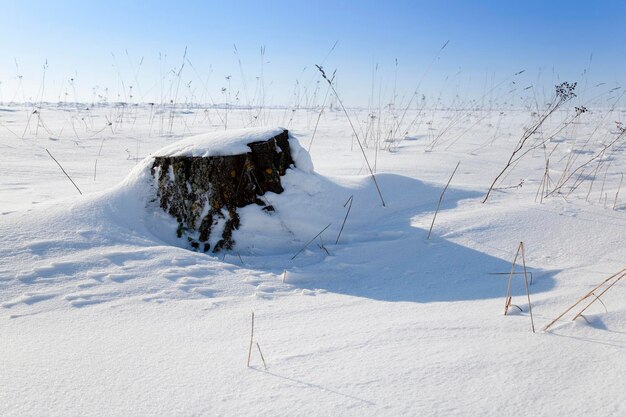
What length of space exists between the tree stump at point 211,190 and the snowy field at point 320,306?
0.08m

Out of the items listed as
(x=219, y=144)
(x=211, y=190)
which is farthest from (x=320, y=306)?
(x=219, y=144)

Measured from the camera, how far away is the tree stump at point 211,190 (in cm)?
225

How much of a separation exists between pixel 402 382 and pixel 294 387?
248mm

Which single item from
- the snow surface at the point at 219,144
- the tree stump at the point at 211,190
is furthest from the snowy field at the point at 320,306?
the snow surface at the point at 219,144

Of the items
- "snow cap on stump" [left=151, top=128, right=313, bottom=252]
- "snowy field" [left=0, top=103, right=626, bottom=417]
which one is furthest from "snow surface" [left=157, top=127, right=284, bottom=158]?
A: "snowy field" [left=0, top=103, right=626, bottom=417]

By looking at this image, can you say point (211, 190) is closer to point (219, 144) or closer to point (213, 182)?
point (213, 182)

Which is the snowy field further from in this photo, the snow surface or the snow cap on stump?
the snow surface

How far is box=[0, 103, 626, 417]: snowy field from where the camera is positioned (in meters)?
1.01

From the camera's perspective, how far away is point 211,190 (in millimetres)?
2271

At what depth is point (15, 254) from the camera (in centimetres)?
177

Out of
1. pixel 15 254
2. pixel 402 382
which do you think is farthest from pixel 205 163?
pixel 402 382

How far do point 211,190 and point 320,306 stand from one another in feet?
3.14

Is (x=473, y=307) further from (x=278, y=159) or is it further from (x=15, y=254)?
(x=15, y=254)

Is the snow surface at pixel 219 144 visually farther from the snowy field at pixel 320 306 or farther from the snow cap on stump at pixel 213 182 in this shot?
the snowy field at pixel 320 306
